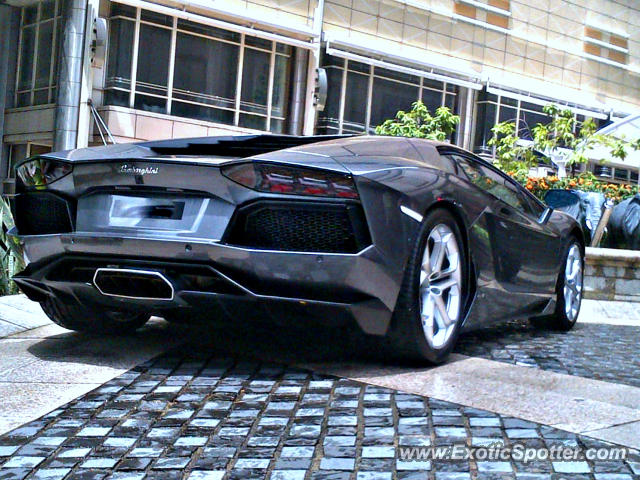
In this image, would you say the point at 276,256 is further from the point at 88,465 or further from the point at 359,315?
the point at 88,465

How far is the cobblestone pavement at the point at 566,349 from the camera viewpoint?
194 inches

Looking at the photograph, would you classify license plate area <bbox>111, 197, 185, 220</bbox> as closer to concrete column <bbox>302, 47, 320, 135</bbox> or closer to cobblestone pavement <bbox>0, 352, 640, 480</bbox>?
cobblestone pavement <bbox>0, 352, 640, 480</bbox>

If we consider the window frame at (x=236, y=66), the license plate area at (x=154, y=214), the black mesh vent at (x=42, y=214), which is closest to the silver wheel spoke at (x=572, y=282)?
the license plate area at (x=154, y=214)

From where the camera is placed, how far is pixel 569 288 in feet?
22.3

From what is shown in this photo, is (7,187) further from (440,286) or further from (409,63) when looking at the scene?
(440,286)

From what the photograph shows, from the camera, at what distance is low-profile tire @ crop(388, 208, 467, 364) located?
4387mm

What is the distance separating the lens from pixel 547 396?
13.0 feet

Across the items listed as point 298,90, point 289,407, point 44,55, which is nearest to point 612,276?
point 289,407

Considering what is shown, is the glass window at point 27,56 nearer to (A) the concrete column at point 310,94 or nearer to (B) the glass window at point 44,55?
(B) the glass window at point 44,55

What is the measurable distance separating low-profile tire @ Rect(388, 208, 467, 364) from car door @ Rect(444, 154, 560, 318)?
27cm

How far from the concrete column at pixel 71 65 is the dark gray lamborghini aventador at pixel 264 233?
14.1 metres

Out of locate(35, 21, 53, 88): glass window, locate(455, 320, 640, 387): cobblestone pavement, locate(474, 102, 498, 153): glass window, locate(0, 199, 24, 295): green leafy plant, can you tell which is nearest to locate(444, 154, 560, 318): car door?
locate(455, 320, 640, 387): cobblestone pavement

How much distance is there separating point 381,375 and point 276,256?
73cm

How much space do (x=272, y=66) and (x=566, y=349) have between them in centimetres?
1714
